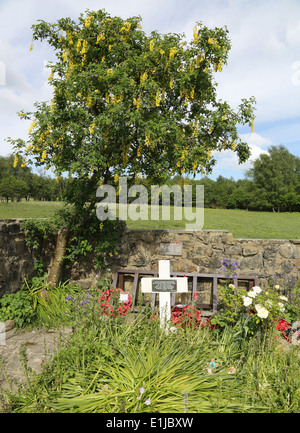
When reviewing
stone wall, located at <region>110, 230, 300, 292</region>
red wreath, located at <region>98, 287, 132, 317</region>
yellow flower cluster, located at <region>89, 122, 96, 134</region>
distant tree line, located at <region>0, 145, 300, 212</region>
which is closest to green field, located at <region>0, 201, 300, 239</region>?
stone wall, located at <region>110, 230, 300, 292</region>

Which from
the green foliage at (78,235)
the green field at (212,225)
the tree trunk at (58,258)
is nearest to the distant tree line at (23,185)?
the green field at (212,225)

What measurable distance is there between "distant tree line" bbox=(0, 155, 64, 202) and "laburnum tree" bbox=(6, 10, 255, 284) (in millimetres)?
12332

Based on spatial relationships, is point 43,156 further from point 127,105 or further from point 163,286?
point 163,286

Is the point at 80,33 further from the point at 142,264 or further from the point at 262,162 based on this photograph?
the point at 262,162

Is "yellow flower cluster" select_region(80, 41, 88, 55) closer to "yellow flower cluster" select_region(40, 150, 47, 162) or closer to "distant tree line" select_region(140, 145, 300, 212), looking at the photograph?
"yellow flower cluster" select_region(40, 150, 47, 162)

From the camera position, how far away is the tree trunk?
18.8 feet

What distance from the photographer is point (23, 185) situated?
18312 millimetres

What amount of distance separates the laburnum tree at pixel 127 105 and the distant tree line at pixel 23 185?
486 inches

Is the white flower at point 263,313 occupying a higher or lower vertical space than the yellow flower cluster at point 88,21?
lower

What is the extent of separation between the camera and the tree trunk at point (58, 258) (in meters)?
5.73

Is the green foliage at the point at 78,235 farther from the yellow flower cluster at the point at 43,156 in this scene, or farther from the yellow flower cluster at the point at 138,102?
the yellow flower cluster at the point at 138,102

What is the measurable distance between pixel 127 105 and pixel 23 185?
51.9ft

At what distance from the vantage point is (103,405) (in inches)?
106

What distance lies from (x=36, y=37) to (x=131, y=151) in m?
2.73
